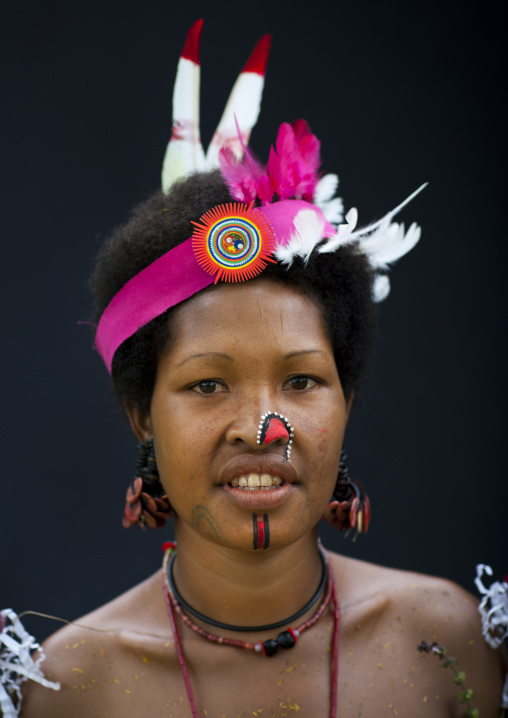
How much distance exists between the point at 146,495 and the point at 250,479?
0.42 m

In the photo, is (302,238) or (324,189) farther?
(324,189)

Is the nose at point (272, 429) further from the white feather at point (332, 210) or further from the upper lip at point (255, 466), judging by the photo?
the white feather at point (332, 210)

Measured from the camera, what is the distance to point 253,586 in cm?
215

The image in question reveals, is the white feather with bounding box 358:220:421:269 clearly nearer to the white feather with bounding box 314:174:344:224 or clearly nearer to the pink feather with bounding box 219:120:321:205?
the white feather with bounding box 314:174:344:224

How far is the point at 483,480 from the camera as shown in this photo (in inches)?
139

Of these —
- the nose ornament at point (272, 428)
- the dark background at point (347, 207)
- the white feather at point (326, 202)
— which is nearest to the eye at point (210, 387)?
the nose ornament at point (272, 428)

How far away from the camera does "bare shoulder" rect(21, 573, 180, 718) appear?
7.00 ft

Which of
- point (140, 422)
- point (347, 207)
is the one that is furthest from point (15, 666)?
point (347, 207)

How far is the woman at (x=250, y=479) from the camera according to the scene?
1954mm

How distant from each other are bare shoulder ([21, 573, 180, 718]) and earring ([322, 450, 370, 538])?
20.4 inches

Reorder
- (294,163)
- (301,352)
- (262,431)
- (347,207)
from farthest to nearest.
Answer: (347,207) → (294,163) → (301,352) → (262,431)

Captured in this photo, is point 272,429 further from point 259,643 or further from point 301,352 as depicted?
point 259,643

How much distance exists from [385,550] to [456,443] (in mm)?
532

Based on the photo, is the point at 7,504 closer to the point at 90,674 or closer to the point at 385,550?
the point at 90,674
